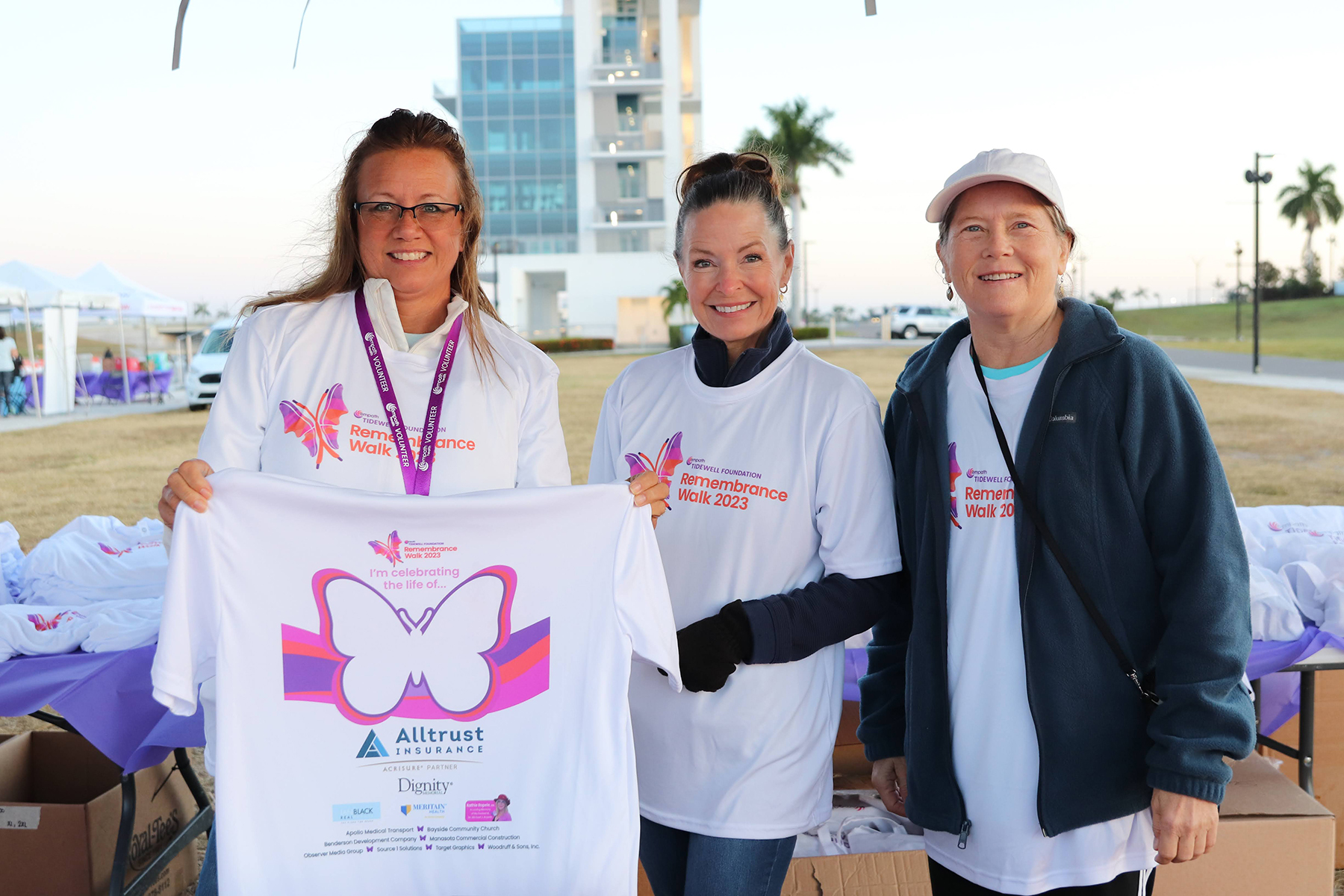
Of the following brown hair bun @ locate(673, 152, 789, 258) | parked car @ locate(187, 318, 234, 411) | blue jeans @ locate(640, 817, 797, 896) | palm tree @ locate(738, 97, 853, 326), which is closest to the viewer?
blue jeans @ locate(640, 817, 797, 896)

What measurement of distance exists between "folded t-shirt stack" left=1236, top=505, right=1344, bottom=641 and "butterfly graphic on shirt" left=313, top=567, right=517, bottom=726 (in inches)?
87.6

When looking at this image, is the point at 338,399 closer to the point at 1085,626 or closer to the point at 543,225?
the point at 1085,626

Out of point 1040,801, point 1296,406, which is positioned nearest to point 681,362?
point 1040,801

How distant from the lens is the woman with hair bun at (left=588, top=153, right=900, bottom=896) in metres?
1.92

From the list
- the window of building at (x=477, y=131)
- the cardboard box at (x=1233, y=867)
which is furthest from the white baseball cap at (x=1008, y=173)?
the window of building at (x=477, y=131)

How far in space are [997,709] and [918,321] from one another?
4264cm

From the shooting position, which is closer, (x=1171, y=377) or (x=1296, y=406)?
(x=1171, y=377)

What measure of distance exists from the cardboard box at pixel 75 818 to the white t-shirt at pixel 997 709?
2.81m

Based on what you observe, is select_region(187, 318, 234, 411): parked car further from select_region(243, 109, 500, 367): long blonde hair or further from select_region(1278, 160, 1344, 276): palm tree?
select_region(1278, 160, 1344, 276): palm tree

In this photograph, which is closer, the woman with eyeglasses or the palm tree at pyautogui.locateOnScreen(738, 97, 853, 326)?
the woman with eyeglasses

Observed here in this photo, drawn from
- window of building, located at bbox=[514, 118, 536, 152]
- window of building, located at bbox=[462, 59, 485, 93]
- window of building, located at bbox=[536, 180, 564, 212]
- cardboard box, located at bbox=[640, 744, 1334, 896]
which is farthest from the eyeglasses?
window of building, located at bbox=[462, 59, 485, 93]

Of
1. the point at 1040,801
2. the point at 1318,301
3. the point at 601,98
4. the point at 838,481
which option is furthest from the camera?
the point at 1318,301

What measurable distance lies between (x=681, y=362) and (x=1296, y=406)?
60.6 ft

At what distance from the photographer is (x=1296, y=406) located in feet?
55.9
